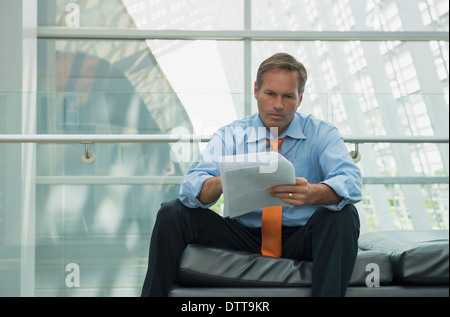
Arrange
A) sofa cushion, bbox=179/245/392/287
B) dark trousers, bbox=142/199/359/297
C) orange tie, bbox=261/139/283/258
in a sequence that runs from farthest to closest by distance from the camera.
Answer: orange tie, bbox=261/139/283/258 → sofa cushion, bbox=179/245/392/287 → dark trousers, bbox=142/199/359/297

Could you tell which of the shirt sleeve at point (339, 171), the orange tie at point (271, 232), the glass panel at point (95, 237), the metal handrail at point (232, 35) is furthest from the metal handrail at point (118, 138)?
the metal handrail at point (232, 35)

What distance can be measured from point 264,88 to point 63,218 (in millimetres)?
1054

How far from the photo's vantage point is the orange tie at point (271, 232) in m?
1.77

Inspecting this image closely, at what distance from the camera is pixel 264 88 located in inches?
73.2

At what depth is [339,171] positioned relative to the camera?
1.68 metres

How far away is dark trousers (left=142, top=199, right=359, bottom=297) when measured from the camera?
1544mm

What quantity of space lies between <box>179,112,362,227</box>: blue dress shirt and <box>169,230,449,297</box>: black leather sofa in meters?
0.18

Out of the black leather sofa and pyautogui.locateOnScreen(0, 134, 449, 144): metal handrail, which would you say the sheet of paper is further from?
pyautogui.locateOnScreen(0, 134, 449, 144): metal handrail

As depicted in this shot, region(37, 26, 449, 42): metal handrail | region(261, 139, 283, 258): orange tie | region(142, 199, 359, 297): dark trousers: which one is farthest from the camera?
region(37, 26, 449, 42): metal handrail

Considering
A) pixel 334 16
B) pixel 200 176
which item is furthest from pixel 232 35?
pixel 200 176

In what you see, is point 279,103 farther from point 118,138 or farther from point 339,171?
point 118,138

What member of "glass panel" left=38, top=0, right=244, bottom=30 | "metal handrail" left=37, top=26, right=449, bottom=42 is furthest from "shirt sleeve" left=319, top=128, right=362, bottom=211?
"glass panel" left=38, top=0, right=244, bottom=30
